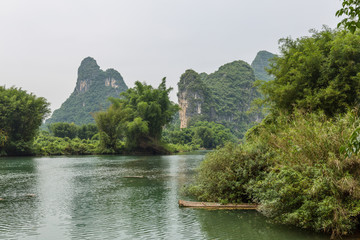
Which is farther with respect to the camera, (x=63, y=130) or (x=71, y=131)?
(x=71, y=131)

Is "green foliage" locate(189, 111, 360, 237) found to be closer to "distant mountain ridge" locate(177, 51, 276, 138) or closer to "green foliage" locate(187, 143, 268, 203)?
"green foliage" locate(187, 143, 268, 203)

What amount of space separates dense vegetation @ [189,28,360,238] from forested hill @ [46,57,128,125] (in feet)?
538

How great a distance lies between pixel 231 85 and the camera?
157750 mm

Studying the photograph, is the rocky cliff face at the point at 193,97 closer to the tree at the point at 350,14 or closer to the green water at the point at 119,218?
the green water at the point at 119,218

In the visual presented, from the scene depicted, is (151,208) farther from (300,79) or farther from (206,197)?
(300,79)

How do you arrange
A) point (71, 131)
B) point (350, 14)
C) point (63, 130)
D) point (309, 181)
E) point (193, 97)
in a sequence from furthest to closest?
point (193, 97) → point (71, 131) → point (63, 130) → point (309, 181) → point (350, 14)

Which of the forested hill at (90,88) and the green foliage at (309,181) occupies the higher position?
the forested hill at (90,88)

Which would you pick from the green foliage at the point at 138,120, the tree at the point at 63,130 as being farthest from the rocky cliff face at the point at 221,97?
the green foliage at the point at 138,120

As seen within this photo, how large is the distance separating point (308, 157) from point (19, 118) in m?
42.7

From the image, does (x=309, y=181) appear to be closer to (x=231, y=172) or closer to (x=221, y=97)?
(x=231, y=172)

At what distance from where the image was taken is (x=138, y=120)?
164 feet

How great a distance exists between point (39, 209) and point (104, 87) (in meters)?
177

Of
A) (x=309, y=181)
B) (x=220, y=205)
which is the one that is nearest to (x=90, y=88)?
(x=220, y=205)

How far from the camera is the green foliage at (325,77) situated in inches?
560
